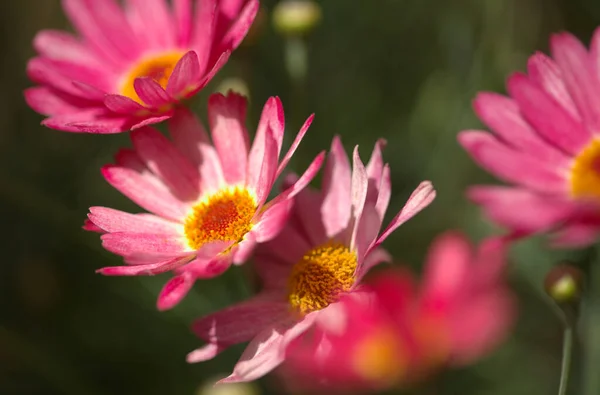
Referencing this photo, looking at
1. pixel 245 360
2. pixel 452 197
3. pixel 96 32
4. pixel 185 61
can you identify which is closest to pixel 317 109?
pixel 452 197

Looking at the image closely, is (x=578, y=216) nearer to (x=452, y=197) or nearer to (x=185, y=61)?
(x=185, y=61)

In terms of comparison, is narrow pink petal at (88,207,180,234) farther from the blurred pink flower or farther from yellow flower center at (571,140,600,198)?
yellow flower center at (571,140,600,198)

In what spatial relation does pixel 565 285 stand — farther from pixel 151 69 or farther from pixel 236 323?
pixel 151 69

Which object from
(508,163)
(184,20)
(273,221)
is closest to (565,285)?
(508,163)

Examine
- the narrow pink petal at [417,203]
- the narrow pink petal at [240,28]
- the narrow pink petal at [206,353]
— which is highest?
the narrow pink petal at [240,28]

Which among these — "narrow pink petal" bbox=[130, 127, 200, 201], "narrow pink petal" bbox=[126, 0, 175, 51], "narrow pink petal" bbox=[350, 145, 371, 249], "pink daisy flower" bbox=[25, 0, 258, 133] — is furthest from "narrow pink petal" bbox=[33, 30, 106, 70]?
"narrow pink petal" bbox=[350, 145, 371, 249]

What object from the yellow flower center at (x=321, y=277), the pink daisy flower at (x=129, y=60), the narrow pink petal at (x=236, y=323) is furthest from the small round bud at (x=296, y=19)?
the narrow pink petal at (x=236, y=323)

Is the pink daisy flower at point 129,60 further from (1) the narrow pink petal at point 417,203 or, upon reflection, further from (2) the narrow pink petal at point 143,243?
(1) the narrow pink petal at point 417,203
